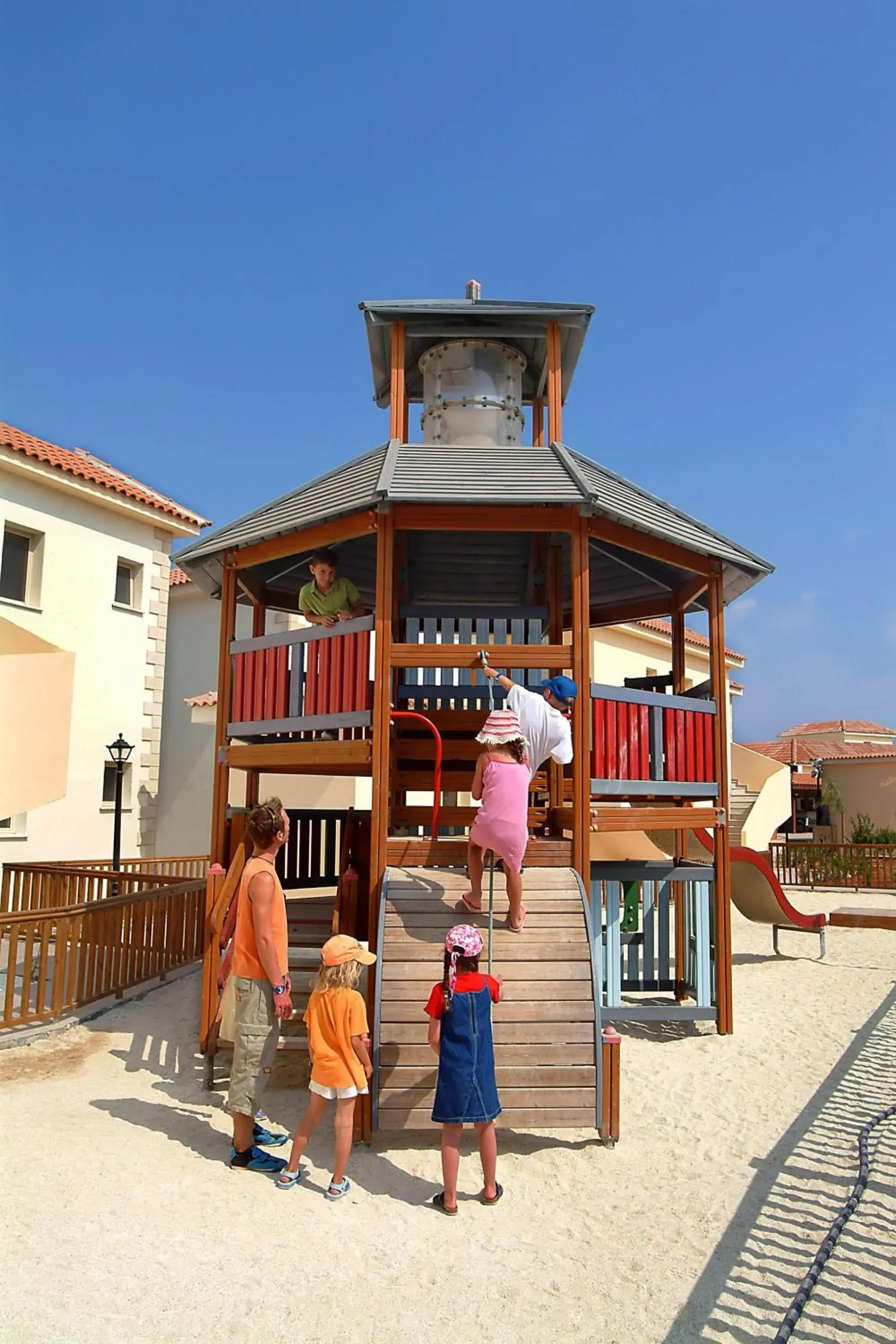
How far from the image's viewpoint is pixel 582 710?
8.23 meters

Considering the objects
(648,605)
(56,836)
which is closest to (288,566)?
(648,605)

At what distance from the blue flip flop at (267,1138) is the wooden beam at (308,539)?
186 inches

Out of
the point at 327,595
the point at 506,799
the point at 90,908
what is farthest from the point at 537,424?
the point at 90,908

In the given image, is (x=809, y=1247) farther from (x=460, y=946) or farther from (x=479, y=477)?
(x=479, y=477)

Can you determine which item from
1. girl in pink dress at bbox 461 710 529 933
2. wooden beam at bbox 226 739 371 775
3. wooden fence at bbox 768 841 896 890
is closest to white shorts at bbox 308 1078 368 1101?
girl in pink dress at bbox 461 710 529 933

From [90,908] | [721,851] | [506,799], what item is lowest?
[90,908]

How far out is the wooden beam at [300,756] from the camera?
822 centimetres

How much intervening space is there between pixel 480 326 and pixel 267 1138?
25.1 ft

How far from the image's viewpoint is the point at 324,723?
8.38 m

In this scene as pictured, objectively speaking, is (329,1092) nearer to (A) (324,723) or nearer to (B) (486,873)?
(B) (486,873)

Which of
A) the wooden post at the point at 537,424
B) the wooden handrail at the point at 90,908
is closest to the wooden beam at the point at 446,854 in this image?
the wooden handrail at the point at 90,908

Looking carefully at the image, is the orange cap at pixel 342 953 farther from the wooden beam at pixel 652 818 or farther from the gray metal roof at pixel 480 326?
the gray metal roof at pixel 480 326

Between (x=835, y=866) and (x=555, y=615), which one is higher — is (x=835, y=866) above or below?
below

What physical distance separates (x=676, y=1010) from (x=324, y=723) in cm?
419
